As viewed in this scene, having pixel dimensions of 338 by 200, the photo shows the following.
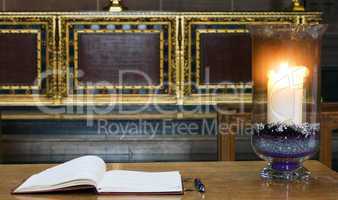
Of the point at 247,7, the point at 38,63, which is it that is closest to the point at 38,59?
the point at 38,63

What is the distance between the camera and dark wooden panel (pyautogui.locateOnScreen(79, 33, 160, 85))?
4.05 m

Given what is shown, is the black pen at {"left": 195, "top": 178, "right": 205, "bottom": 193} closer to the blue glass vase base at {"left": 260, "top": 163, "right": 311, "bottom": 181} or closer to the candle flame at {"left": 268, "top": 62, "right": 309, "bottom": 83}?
the blue glass vase base at {"left": 260, "top": 163, "right": 311, "bottom": 181}

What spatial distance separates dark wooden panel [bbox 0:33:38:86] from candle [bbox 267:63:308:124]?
9.60 feet

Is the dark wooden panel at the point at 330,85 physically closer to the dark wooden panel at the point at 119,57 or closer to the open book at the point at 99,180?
the dark wooden panel at the point at 119,57

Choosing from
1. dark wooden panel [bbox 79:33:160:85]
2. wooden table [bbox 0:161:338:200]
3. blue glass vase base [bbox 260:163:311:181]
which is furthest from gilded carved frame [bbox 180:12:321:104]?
blue glass vase base [bbox 260:163:311:181]

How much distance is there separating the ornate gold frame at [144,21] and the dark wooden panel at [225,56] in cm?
10

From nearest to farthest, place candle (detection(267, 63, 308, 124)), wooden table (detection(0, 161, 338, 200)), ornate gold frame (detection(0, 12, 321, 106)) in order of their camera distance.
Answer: wooden table (detection(0, 161, 338, 200))
candle (detection(267, 63, 308, 124))
ornate gold frame (detection(0, 12, 321, 106))

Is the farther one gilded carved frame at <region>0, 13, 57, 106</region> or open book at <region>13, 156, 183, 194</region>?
gilded carved frame at <region>0, 13, 57, 106</region>

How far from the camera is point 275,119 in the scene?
1385mm

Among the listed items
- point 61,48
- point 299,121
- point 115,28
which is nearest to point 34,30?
point 61,48

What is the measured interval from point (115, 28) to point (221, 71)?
0.84 metres

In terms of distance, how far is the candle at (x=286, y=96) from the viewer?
1.38m

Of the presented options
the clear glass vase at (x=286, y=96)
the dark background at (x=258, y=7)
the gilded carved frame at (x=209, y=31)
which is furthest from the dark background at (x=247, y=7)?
the clear glass vase at (x=286, y=96)

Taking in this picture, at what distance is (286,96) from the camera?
4.52 feet
